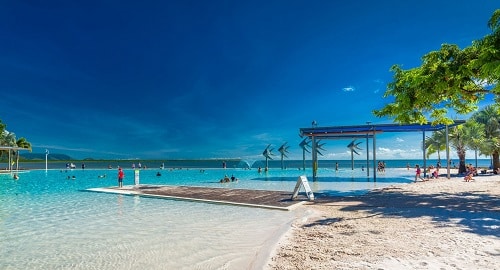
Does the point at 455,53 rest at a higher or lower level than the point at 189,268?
higher

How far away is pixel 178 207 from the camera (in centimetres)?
1354

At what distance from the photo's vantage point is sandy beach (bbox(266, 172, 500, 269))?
5.61 metres

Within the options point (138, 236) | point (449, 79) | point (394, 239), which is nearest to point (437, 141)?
point (449, 79)

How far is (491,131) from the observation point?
34.7m

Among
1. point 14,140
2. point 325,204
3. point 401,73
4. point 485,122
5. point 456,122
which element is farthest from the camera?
point 14,140

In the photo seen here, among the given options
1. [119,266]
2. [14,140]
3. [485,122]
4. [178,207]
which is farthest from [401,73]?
[14,140]

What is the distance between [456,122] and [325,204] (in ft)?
64.8

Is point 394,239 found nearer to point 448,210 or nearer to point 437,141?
point 448,210

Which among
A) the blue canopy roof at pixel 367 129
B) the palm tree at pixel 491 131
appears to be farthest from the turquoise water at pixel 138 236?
the palm tree at pixel 491 131

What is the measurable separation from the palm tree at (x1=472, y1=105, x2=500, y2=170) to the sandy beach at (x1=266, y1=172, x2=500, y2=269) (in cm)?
2587

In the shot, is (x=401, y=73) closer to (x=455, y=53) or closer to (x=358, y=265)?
(x=455, y=53)

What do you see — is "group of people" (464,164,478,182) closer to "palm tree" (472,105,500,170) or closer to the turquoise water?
"palm tree" (472,105,500,170)

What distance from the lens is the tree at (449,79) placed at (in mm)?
11969

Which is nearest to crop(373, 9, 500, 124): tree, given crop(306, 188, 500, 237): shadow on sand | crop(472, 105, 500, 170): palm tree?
crop(306, 188, 500, 237): shadow on sand
